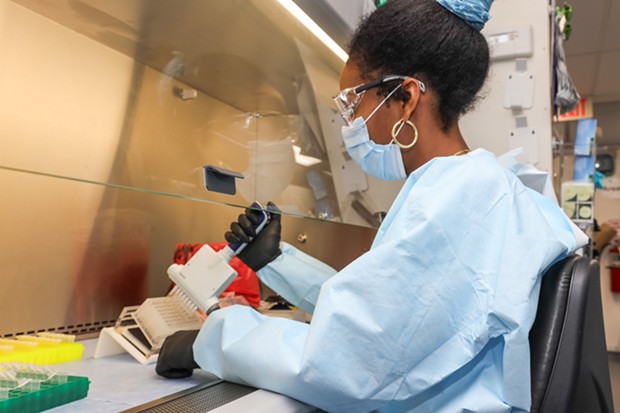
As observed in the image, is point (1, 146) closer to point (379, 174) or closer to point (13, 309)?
point (13, 309)

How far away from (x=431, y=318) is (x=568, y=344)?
18 cm

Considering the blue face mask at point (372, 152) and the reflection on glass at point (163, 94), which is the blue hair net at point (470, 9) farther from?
the reflection on glass at point (163, 94)

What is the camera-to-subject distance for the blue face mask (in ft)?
3.54

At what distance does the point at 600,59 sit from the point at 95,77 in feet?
14.3

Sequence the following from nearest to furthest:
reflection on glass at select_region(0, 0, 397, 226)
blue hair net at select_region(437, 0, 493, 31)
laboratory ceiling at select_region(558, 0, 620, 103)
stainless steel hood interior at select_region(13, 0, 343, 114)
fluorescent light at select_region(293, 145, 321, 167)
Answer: reflection on glass at select_region(0, 0, 397, 226) < stainless steel hood interior at select_region(13, 0, 343, 114) < blue hair net at select_region(437, 0, 493, 31) < fluorescent light at select_region(293, 145, 321, 167) < laboratory ceiling at select_region(558, 0, 620, 103)

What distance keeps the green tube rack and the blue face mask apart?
74 cm

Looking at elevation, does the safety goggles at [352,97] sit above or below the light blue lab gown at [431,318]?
above

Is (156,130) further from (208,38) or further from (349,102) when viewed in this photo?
(349,102)

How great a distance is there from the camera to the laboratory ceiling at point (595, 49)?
317 cm

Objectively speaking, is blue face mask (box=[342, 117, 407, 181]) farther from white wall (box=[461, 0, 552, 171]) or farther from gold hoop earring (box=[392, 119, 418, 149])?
white wall (box=[461, 0, 552, 171])

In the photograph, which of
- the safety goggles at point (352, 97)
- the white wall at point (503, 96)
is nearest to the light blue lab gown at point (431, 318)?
the safety goggles at point (352, 97)

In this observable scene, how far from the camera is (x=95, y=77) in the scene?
862 mm

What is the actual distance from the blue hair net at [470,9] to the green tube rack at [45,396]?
986 millimetres

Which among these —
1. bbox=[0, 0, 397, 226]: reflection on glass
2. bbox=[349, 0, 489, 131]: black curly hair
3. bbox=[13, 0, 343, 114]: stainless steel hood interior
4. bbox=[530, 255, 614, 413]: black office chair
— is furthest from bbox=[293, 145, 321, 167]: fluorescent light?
bbox=[530, 255, 614, 413]: black office chair
